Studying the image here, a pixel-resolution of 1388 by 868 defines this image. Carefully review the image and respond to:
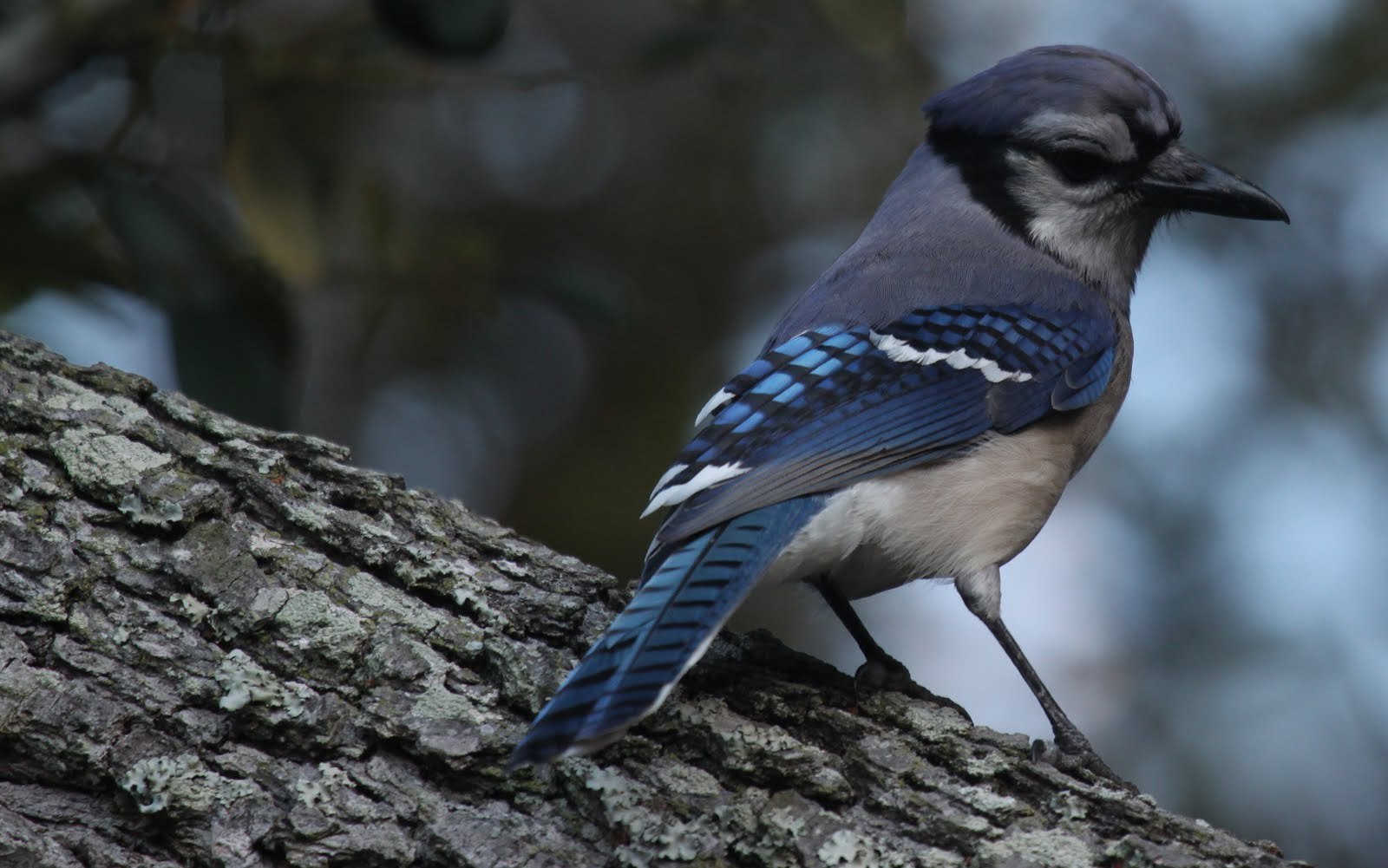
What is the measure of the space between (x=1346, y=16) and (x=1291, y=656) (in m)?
2.00

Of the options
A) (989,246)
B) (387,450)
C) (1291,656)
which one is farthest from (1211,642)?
(387,450)

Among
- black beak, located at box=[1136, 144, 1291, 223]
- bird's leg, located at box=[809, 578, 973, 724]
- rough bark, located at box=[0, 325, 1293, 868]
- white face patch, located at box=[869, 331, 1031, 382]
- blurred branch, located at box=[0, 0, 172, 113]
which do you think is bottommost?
rough bark, located at box=[0, 325, 1293, 868]

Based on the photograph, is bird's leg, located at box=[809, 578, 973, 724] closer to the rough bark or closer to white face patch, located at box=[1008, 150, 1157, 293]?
the rough bark

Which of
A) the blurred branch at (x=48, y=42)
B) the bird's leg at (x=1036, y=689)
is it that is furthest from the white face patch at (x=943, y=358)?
the blurred branch at (x=48, y=42)

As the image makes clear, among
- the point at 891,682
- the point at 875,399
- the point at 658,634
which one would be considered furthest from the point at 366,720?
the point at 875,399

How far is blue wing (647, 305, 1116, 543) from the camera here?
2.09 metres

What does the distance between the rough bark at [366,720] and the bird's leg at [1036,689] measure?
20 centimetres

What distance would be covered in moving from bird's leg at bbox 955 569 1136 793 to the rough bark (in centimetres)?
20

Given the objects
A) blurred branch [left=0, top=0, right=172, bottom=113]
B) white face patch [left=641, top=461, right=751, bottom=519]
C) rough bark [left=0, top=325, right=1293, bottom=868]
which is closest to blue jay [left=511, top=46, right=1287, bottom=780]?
white face patch [left=641, top=461, right=751, bottom=519]

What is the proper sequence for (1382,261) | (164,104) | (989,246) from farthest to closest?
1. (1382,261)
2. (989,246)
3. (164,104)

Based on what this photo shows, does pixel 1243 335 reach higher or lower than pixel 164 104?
higher

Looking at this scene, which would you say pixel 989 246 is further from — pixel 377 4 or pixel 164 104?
pixel 164 104

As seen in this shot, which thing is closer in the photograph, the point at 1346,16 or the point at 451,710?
the point at 451,710

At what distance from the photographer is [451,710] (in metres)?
1.80
